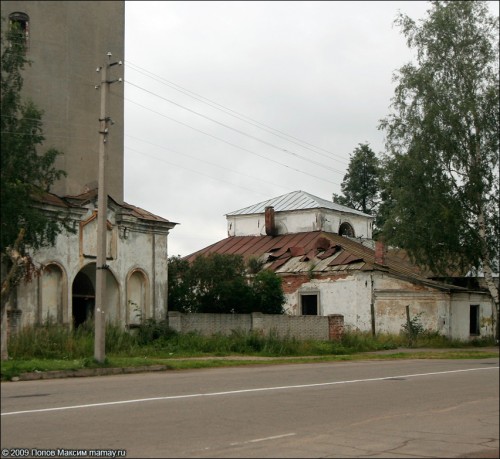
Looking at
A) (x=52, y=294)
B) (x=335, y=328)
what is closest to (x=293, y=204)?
(x=335, y=328)

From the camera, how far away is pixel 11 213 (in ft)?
77.2

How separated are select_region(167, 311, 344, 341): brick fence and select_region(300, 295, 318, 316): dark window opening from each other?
633 cm

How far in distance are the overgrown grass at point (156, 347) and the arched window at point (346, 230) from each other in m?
14.1

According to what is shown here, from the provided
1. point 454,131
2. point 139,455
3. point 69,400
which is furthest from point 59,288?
point 139,455

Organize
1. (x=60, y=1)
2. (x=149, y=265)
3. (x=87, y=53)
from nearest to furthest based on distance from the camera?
(x=60, y=1)
(x=87, y=53)
(x=149, y=265)

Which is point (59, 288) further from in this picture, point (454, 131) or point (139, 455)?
point (139, 455)

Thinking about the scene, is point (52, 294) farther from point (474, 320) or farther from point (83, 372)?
point (474, 320)

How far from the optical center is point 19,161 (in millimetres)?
23797

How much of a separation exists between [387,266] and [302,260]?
4.73m

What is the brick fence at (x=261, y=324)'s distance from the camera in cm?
3275

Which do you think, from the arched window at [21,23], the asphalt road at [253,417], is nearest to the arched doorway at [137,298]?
the arched window at [21,23]

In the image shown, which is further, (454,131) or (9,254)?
(454,131)

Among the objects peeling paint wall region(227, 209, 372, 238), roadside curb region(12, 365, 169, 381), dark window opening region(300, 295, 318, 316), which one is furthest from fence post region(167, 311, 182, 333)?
peeling paint wall region(227, 209, 372, 238)

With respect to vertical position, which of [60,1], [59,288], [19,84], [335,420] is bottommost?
[335,420]
